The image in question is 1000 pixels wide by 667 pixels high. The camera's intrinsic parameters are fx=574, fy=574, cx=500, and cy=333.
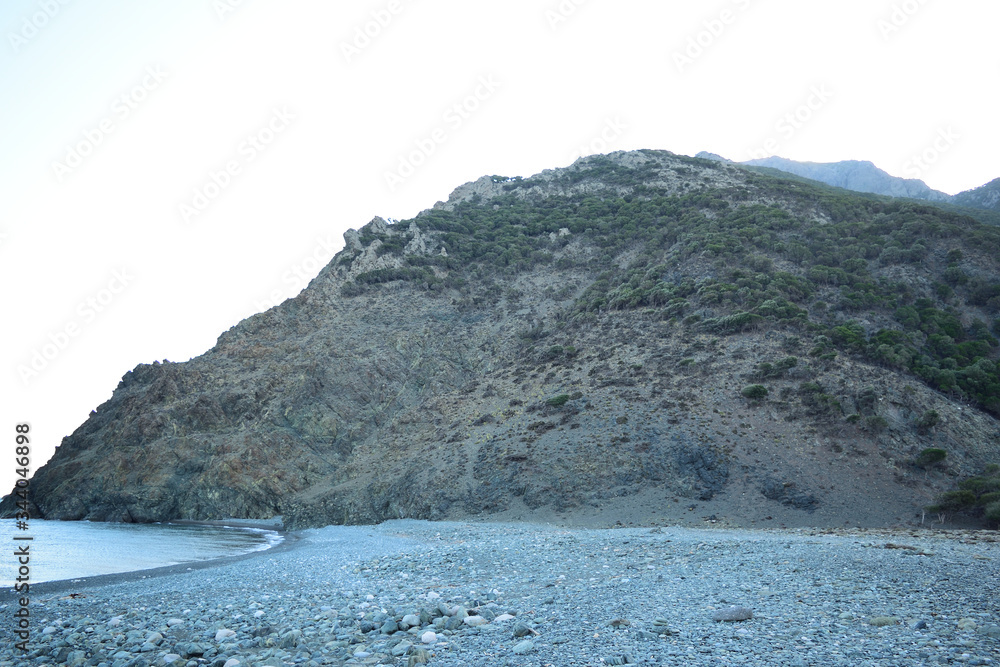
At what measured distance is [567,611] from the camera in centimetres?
869

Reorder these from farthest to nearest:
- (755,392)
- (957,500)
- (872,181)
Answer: (872,181), (755,392), (957,500)

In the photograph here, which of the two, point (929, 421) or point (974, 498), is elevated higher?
point (929, 421)

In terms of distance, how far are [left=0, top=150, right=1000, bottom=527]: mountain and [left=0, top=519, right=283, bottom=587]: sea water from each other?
209 inches

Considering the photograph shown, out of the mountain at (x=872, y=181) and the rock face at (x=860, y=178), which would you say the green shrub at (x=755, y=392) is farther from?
the rock face at (x=860, y=178)

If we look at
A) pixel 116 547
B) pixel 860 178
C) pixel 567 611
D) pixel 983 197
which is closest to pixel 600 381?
pixel 116 547

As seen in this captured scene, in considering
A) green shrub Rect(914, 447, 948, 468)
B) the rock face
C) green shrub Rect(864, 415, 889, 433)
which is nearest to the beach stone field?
green shrub Rect(914, 447, 948, 468)

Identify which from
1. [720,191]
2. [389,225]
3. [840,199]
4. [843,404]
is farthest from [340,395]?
[840,199]

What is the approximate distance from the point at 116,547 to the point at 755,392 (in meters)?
31.5

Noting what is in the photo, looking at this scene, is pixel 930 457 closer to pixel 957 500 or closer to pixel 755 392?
pixel 957 500

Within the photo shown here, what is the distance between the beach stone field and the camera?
6680 mm

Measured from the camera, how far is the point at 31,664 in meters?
7.38

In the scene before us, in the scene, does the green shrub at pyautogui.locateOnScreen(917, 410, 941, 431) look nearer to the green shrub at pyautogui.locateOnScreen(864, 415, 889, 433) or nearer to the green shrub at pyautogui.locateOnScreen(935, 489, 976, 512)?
the green shrub at pyautogui.locateOnScreen(864, 415, 889, 433)

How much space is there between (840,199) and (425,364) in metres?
43.0

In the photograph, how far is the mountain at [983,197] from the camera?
85.0 metres
